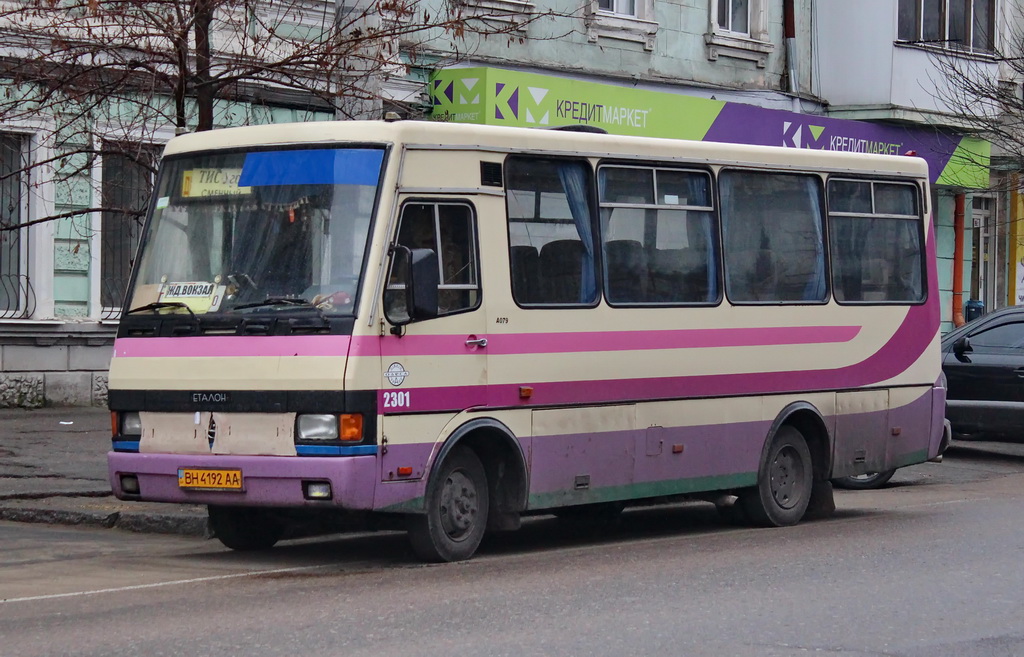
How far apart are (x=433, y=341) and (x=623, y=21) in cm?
1555

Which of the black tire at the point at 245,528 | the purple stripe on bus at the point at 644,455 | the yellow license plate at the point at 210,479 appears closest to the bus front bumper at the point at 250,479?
the yellow license plate at the point at 210,479

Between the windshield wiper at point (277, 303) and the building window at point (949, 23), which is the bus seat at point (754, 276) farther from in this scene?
the building window at point (949, 23)

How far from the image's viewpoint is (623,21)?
2464cm

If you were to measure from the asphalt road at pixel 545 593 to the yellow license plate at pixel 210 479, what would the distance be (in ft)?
1.80

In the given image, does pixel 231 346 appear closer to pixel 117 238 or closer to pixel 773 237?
pixel 773 237

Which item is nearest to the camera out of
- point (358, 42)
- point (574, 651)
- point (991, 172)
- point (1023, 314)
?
point (574, 651)

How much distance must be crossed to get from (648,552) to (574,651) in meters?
3.76

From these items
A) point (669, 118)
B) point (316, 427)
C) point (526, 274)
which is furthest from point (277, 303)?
point (669, 118)

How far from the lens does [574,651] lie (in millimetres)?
7117

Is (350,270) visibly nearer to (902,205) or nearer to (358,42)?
(358,42)

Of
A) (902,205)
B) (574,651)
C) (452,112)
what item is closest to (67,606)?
(574,651)

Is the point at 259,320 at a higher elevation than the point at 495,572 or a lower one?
higher

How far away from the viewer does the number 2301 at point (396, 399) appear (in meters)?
9.68

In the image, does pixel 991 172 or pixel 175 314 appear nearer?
pixel 175 314
